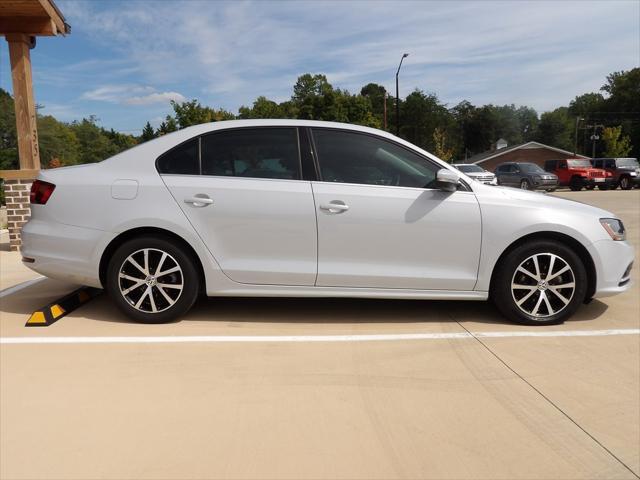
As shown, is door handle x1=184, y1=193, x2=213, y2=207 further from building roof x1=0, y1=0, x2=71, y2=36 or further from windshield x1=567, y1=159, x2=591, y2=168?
windshield x1=567, y1=159, x2=591, y2=168

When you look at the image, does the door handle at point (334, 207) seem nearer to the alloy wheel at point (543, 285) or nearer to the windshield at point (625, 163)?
the alloy wheel at point (543, 285)

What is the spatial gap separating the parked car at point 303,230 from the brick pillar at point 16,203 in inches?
172

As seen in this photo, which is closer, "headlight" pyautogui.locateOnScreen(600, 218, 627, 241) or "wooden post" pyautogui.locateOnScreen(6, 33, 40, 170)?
"headlight" pyautogui.locateOnScreen(600, 218, 627, 241)

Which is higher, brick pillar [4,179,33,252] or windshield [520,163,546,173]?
windshield [520,163,546,173]

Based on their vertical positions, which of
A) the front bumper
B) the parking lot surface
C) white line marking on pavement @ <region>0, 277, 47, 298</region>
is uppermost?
the front bumper

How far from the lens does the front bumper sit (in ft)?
13.4

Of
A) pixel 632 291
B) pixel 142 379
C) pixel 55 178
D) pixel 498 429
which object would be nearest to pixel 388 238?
pixel 498 429

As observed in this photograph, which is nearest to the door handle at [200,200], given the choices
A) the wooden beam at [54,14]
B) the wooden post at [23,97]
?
the wooden post at [23,97]

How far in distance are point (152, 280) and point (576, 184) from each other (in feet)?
91.8

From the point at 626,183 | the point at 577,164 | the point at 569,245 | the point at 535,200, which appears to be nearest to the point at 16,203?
the point at 535,200

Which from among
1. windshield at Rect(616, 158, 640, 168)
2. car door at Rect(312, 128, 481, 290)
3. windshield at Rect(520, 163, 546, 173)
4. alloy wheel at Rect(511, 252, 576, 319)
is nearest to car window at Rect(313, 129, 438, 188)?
car door at Rect(312, 128, 481, 290)

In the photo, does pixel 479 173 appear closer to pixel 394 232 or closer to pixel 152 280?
pixel 394 232

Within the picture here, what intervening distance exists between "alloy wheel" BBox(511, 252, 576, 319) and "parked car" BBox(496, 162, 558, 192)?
2233 centimetres

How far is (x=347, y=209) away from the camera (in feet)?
12.9
